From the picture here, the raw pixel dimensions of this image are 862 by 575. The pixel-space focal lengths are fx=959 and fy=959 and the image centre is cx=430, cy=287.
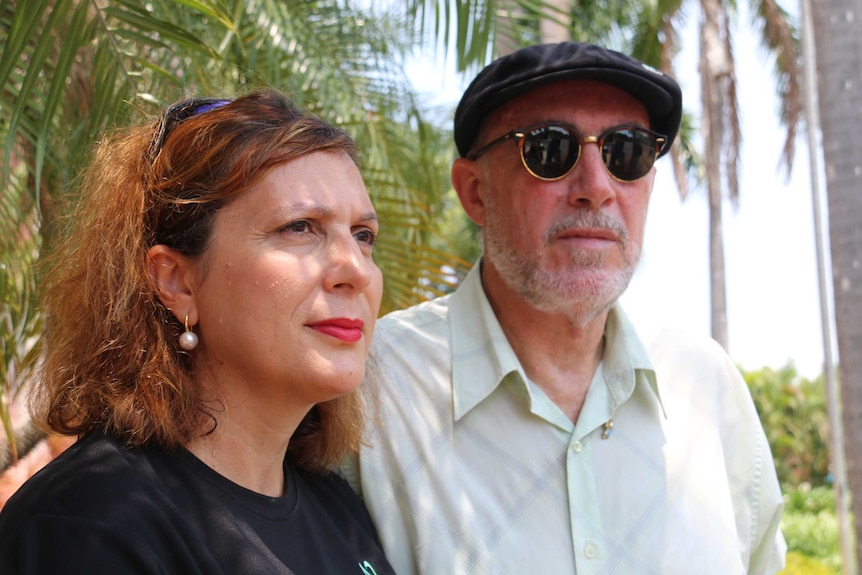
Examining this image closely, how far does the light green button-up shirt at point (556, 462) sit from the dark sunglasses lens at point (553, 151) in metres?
0.41

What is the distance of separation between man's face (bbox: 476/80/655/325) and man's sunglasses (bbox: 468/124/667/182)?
18 millimetres

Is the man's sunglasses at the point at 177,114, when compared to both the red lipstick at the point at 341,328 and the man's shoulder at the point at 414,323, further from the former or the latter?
the man's shoulder at the point at 414,323

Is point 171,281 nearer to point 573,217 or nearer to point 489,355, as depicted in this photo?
point 489,355

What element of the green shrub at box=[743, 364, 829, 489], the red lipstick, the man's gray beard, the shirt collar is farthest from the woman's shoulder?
the green shrub at box=[743, 364, 829, 489]

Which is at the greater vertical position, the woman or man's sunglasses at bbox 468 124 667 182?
man's sunglasses at bbox 468 124 667 182

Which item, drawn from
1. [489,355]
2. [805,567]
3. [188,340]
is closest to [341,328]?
[188,340]

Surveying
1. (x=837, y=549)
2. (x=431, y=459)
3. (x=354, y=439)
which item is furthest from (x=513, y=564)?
(x=837, y=549)

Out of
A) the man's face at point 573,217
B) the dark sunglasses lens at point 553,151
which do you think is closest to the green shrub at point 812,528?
the man's face at point 573,217

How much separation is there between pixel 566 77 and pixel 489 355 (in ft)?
2.51

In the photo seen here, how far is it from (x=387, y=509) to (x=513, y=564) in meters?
0.32

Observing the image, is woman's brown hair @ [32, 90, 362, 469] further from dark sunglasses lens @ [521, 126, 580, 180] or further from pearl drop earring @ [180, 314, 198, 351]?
dark sunglasses lens @ [521, 126, 580, 180]

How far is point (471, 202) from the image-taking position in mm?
2926

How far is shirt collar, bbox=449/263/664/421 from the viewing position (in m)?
2.45

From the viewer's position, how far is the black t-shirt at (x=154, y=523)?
1.49 m
